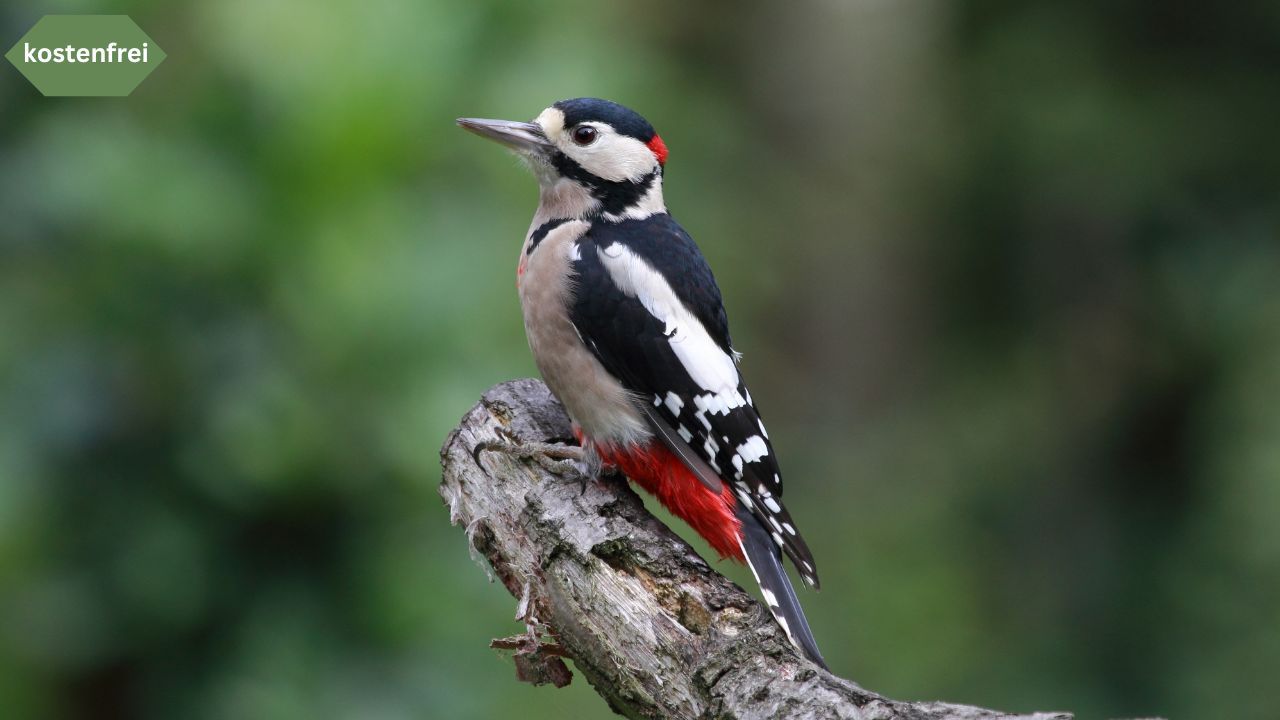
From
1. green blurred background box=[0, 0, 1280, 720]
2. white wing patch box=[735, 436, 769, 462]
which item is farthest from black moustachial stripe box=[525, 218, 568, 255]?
green blurred background box=[0, 0, 1280, 720]

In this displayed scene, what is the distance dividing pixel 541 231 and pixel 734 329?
411 centimetres

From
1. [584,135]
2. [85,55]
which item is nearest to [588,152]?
[584,135]

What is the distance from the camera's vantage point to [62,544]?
13.2ft

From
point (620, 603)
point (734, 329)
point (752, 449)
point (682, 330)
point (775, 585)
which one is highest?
point (734, 329)

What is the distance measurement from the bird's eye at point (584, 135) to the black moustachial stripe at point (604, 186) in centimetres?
Result: 5

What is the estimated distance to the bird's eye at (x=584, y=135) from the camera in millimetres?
3287

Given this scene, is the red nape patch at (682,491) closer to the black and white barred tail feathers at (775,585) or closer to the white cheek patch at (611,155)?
the black and white barred tail feathers at (775,585)

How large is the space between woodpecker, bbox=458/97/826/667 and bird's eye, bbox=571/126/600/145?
12 mm

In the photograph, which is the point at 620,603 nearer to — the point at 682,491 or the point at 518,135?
the point at 682,491

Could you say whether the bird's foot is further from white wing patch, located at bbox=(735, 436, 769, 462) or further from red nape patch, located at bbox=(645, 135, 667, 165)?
red nape patch, located at bbox=(645, 135, 667, 165)

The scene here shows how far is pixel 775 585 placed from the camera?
2.77 m

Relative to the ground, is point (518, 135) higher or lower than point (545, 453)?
higher

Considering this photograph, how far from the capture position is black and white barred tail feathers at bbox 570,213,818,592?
298 cm

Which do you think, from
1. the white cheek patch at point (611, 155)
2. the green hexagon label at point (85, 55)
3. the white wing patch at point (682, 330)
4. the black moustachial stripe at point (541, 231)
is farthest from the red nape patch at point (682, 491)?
the green hexagon label at point (85, 55)
